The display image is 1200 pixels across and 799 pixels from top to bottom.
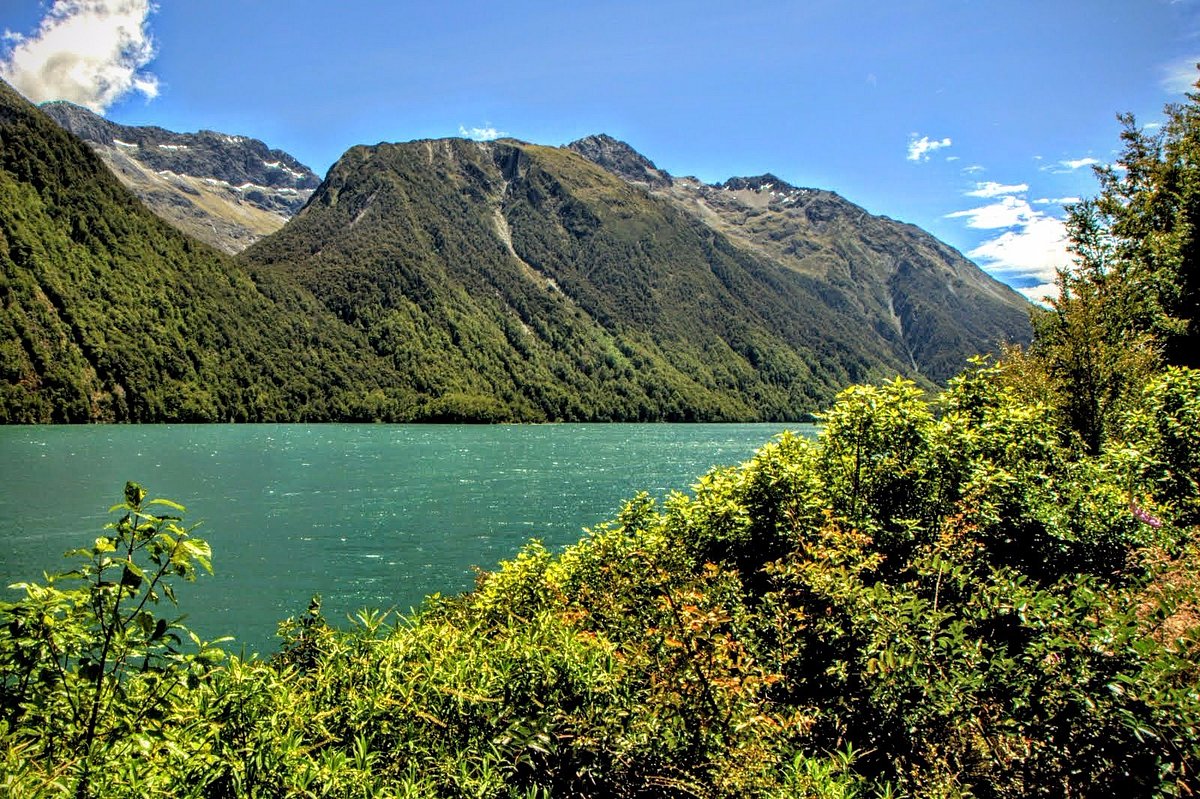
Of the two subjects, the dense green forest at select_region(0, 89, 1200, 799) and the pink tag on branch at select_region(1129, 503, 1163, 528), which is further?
the pink tag on branch at select_region(1129, 503, 1163, 528)

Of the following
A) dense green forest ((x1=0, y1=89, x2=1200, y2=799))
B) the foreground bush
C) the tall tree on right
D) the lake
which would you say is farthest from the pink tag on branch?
the lake

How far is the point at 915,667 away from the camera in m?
5.74

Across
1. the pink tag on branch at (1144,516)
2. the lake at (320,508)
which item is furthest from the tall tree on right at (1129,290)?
the lake at (320,508)

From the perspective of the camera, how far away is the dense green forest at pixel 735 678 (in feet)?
14.1

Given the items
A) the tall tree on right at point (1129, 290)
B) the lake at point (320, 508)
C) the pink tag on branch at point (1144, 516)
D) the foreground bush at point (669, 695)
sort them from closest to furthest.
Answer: the foreground bush at point (669, 695), the pink tag on branch at point (1144, 516), the tall tree on right at point (1129, 290), the lake at point (320, 508)

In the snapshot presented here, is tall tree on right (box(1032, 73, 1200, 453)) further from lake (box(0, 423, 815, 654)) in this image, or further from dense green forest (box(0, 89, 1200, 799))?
lake (box(0, 423, 815, 654))

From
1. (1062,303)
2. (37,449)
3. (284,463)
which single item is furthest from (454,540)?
(37,449)

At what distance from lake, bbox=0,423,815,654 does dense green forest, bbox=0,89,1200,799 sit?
11.2 meters

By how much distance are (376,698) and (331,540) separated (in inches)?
1853

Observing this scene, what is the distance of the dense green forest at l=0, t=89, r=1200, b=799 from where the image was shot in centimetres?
431

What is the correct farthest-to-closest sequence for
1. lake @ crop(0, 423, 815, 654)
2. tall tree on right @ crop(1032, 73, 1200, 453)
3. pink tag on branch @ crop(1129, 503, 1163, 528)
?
lake @ crop(0, 423, 815, 654) < tall tree on right @ crop(1032, 73, 1200, 453) < pink tag on branch @ crop(1129, 503, 1163, 528)

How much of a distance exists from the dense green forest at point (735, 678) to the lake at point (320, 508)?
36.6 ft

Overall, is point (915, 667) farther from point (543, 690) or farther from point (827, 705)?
point (543, 690)

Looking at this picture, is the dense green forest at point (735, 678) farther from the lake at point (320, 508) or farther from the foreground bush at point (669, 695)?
the lake at point (320, 508)
